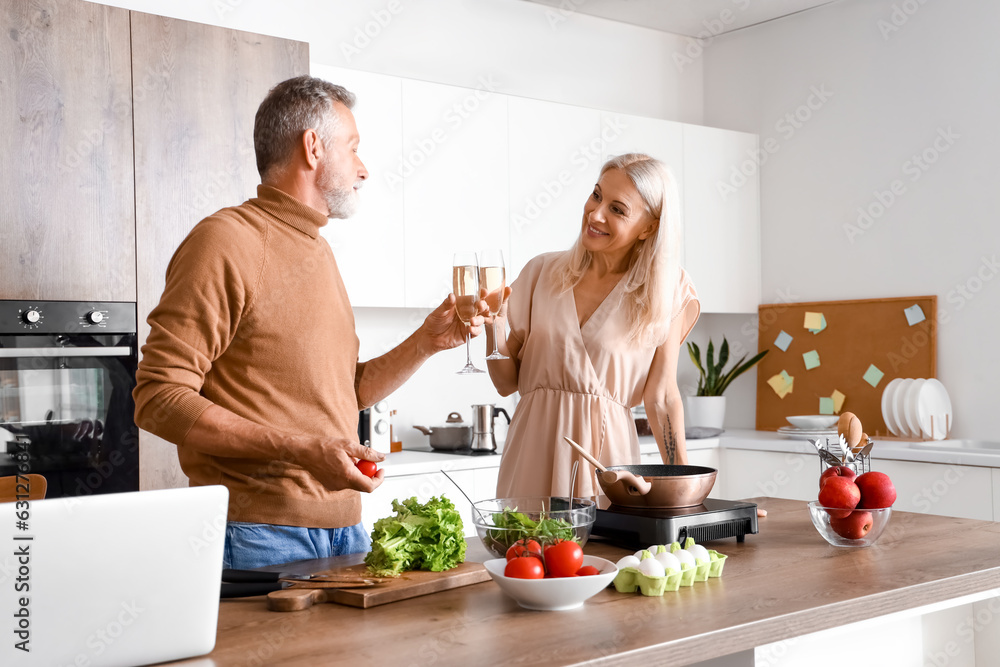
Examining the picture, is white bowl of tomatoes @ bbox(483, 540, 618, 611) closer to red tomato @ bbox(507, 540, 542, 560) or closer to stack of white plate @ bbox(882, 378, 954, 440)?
red tomato @ bbox(507, 540, 542, 560)

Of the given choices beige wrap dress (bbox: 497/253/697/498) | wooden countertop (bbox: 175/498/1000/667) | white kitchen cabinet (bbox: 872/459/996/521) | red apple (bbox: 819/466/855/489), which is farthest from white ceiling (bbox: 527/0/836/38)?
wooden countertop (bbox: 175/498/1000/667)

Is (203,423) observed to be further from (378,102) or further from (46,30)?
(378,102)

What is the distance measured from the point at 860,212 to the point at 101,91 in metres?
3.17

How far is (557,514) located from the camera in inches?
59.3

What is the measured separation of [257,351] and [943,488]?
273 centimetres

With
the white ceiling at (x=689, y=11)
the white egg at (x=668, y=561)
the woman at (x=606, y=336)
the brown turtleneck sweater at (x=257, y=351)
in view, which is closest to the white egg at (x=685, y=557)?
the white egg at (x=668, y=561)

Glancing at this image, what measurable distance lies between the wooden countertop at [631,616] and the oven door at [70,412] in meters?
1.35

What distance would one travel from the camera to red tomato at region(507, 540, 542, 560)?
1387 mm

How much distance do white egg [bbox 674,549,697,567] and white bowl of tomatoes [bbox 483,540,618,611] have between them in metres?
0.16

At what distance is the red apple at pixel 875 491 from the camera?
1.71 meters

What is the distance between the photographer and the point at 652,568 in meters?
1.44

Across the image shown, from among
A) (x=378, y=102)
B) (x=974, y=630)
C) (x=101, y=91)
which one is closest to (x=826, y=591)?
(x=974, y=630)

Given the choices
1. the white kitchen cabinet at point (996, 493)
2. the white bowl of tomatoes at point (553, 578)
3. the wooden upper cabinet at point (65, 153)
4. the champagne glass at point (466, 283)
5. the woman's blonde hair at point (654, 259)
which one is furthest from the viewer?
the white kitchen cabinet at point (996, 493)

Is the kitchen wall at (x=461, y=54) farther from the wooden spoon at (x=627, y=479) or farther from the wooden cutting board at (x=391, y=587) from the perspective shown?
the wooden cutting board at (x=391, y=587)
